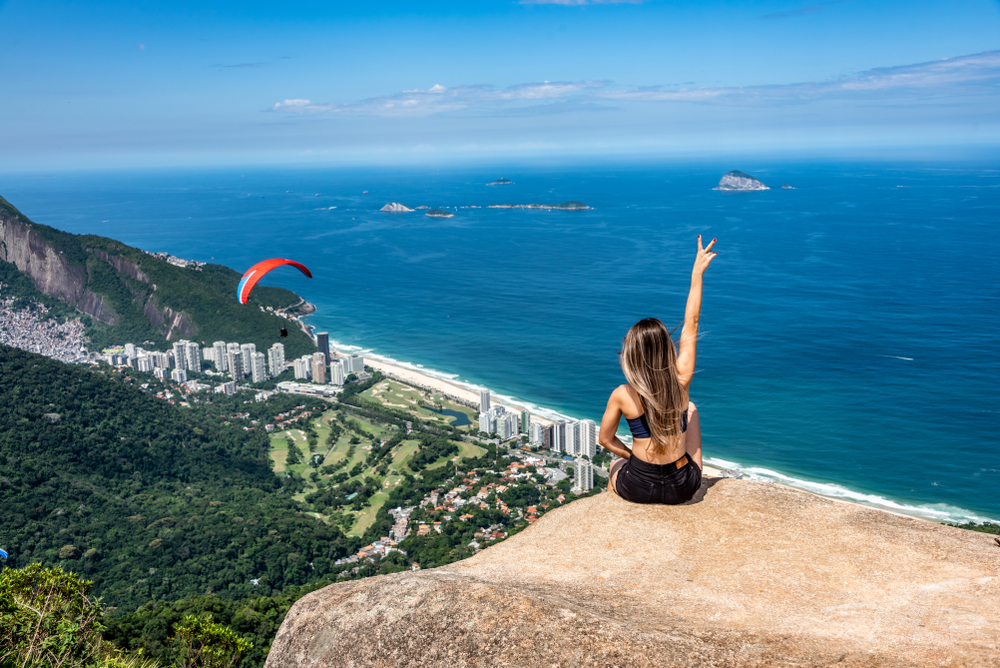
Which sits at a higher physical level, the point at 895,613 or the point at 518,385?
the point at 895,613

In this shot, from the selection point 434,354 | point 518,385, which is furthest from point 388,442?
point 434,354

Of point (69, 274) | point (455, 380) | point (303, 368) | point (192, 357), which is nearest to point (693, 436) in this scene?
point (455, 380)

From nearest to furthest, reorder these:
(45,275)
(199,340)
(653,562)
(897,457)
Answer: (653,562)
(897,457)
(199,340)
(45,275)

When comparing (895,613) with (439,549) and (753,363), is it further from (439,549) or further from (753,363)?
(753,363)

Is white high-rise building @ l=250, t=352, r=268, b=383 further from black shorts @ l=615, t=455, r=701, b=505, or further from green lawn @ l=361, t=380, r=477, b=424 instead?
black shorts @ l=615, t=455, r=701, b=505

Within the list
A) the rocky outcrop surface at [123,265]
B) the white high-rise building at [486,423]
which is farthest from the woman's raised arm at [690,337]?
the rocky outcrop surface at [123,265]

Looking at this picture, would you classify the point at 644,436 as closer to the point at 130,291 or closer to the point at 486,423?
the point at 486,423

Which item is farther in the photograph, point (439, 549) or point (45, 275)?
point (45, 275)
